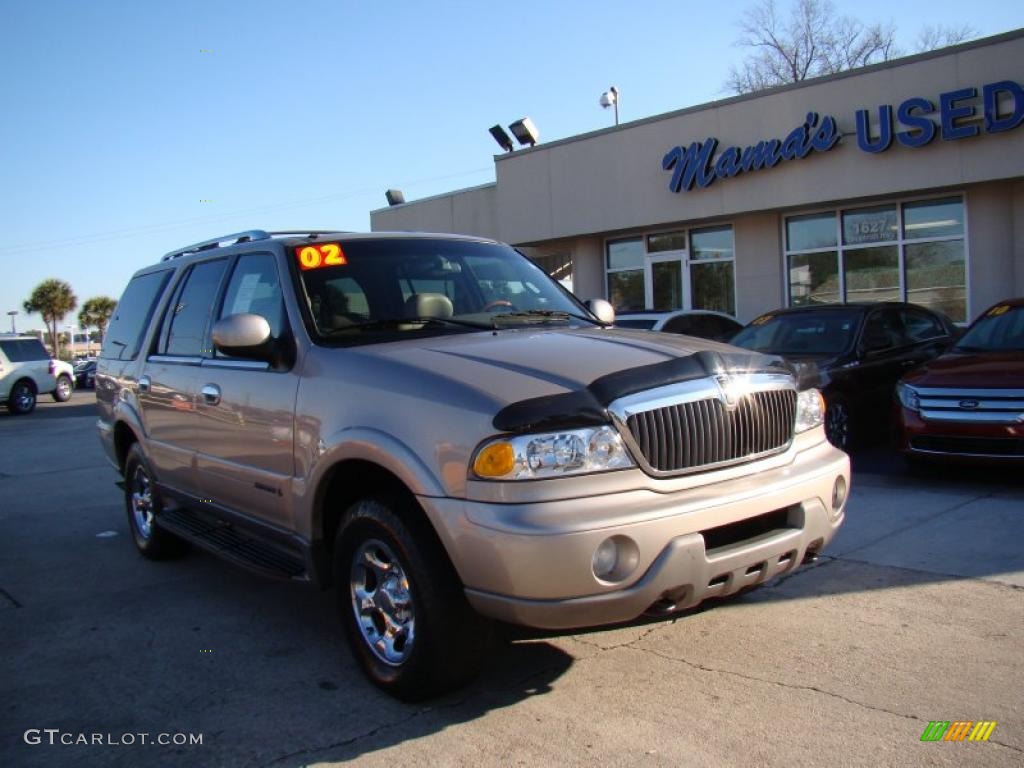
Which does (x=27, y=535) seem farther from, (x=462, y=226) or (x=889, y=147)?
(x=462, y=226)

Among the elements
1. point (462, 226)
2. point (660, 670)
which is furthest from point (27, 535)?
point (462, 226)

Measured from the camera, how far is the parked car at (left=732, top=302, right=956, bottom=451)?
893cm

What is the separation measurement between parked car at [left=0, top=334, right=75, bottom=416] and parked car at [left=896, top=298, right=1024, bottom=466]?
67.4 feet

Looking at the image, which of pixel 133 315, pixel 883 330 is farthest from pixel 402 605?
pixel 883 330

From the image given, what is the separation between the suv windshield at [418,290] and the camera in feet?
14.3

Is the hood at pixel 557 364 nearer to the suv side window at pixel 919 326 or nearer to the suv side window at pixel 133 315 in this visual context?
the suv side window at pixel 133 315

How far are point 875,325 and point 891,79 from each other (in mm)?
6035

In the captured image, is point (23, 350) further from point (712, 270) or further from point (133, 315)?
point (133, 315)

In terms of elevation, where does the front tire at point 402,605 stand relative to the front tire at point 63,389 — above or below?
above

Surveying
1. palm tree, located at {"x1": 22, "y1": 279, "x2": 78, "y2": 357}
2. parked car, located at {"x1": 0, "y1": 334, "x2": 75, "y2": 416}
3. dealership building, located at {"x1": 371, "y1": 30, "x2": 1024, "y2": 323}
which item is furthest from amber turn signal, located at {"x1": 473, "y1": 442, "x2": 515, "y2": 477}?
palm tree, located at {"x1": 22, "y1": 279, "x2": 78, "y2": 357}

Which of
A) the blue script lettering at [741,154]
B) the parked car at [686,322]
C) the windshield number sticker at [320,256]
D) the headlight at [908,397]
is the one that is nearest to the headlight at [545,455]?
the windshield number sticker at [320,256]

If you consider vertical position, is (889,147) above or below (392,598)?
above

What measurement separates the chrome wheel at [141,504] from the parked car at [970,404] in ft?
19.5

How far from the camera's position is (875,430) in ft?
30.8
